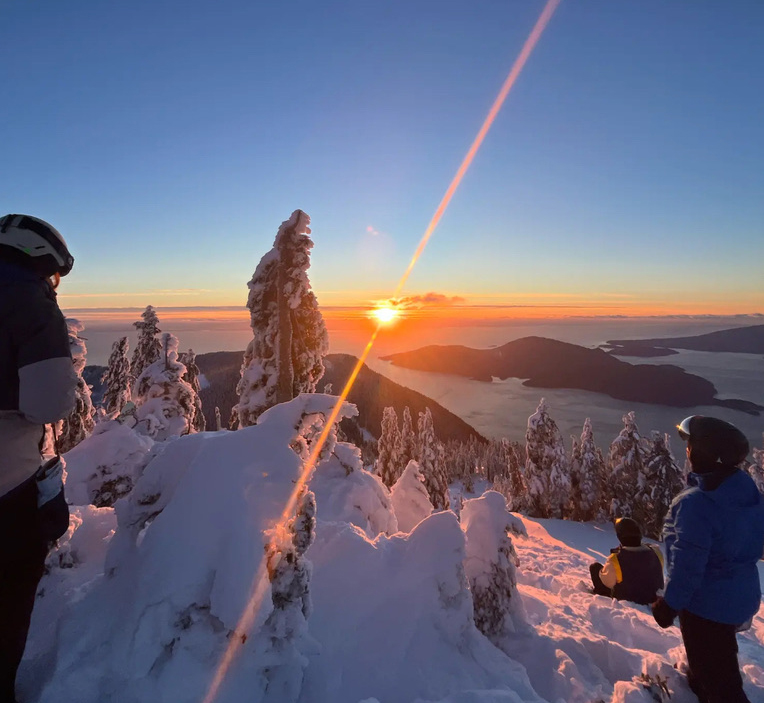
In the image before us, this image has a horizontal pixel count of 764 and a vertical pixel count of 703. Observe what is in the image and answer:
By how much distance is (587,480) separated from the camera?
132 ft

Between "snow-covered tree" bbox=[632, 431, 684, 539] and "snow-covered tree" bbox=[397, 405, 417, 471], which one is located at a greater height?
"snow-covered tree" bbox=[397, 405, 417, 471]

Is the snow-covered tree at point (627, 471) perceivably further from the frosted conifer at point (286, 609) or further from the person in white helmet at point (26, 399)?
the person in white helmet at point (26, 399)

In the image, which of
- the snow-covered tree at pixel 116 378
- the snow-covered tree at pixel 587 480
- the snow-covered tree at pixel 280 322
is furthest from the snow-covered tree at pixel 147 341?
the snow-covered tree at pixel 587 480

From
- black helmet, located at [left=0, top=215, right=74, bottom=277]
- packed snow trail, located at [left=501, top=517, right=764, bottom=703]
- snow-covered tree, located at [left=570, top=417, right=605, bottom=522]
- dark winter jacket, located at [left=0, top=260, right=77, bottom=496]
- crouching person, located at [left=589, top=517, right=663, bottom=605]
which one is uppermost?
black helmet, located at [left=0, top=215, right=74, bottom=277]

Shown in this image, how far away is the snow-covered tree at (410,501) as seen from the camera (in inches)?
503

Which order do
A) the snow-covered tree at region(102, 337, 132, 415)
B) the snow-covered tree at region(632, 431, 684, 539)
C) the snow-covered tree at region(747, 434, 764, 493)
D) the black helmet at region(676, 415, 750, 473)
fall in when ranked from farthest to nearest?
the snow-covered tree at region(632, 431, 684, 539)
the snow-covered tree at region(747, 434, 764, 493)
the snow-covered tree at region(102, 337, 132, 415)
the black helmet at region(676, 415, 750, 473)

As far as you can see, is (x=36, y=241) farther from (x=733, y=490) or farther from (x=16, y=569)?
(x=733, y=490)

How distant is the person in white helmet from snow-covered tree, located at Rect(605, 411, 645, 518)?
4237 cm

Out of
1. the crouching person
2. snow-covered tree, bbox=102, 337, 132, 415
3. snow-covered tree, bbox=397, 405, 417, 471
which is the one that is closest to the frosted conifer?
the crouching person

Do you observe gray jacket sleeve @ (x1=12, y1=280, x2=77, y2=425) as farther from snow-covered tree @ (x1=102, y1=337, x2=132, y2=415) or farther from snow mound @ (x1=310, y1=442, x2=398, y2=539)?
snow-covered tree @ (x1=102, y1=337, x2=132, y2=415)

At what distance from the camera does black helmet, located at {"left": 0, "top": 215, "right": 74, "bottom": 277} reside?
103 inches

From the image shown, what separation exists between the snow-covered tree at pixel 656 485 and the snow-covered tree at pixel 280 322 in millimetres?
35914

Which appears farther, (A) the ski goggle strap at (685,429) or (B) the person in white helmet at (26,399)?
(A) the ski goggle strap at (685,429)

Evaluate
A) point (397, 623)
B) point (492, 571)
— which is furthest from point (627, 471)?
point (397, 623)
